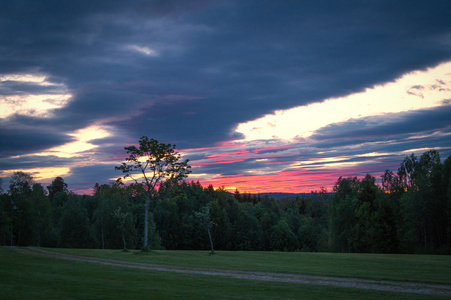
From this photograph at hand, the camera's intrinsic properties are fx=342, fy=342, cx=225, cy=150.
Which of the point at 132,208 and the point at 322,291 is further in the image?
the point at 132,208

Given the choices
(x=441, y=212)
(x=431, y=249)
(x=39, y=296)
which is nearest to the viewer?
(x=39, y=296)

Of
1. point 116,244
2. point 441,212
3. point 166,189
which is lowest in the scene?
point 116,244

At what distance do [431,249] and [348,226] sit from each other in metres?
20.0

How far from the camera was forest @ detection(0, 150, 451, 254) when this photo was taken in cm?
6134

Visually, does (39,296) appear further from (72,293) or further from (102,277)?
(102,277)

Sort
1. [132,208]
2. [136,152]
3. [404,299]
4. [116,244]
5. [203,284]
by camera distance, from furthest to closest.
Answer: [132,208]
[116,244]
[136,152]
[203,284]
[404,299]

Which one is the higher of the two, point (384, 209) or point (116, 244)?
point (384, 209)

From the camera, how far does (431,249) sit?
2279 inches

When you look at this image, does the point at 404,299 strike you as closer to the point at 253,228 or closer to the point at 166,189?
the point at 166,189

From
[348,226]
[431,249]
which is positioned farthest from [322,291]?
[348,226]

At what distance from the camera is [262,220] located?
114m

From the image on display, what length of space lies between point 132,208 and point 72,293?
86025 millimetres

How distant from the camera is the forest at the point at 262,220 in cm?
6134

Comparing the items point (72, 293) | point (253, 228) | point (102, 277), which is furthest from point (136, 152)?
point (253, 228)
